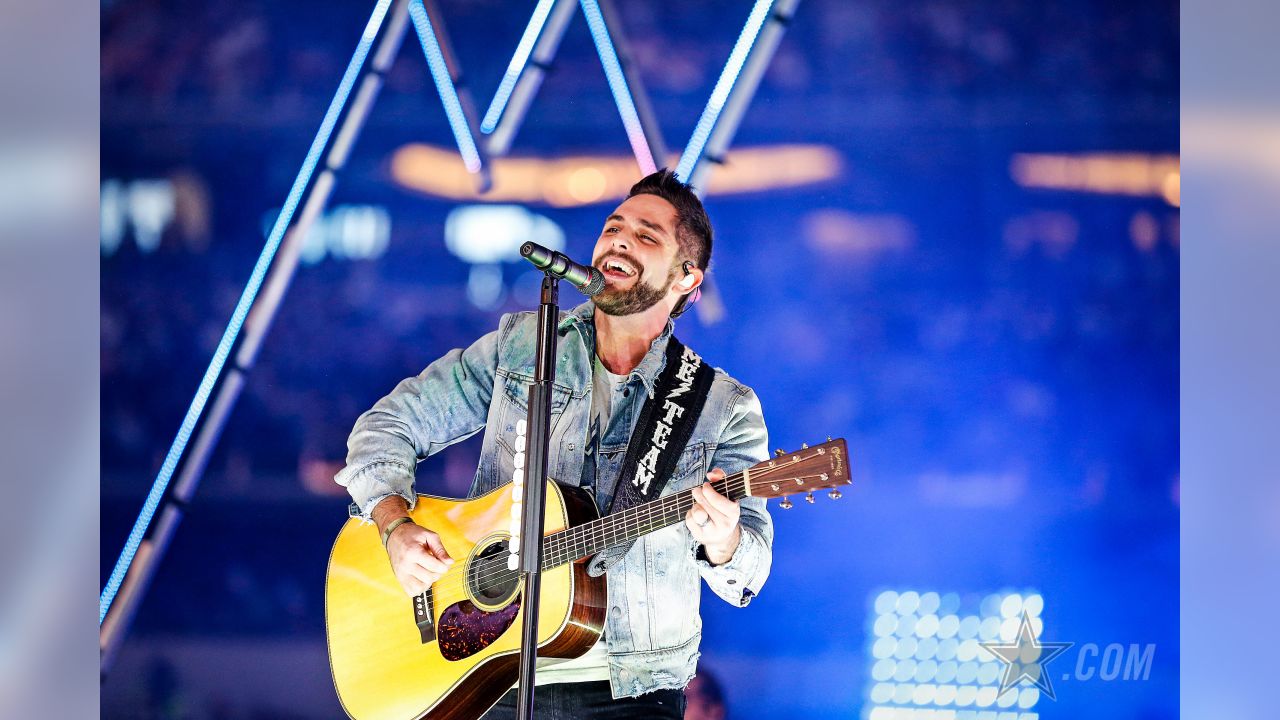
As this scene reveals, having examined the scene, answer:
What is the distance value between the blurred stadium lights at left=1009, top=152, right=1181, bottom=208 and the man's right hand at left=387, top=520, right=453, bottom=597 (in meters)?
2.37

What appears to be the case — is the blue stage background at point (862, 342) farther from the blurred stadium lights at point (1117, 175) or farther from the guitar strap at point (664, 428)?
the guitar strap at point (664, 428)

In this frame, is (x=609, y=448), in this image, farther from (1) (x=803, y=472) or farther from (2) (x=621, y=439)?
(1) (x=803, y=472)

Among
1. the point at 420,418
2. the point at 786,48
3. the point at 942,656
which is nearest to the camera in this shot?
the point at 420,418

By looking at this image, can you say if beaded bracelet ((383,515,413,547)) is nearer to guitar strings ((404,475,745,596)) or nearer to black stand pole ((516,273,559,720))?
guitar strings ((404,475,745,596))

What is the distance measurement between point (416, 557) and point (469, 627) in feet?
0.75

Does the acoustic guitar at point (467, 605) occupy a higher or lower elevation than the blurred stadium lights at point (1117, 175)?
lower

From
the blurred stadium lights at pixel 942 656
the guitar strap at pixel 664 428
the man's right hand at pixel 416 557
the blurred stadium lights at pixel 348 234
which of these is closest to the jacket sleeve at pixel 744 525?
the guitar strap at pixel 664 428

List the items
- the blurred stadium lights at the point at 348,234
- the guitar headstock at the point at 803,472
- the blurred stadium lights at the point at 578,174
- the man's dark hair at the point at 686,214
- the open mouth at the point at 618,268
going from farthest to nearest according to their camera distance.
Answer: the blurred stadium lights at the point at 348,234 < the blurred stadium lights at the point at 578,174 < the man's dark hair at the point at 686,214 < the open mouth at the point at 618,268 < the guitar headstock at the point at 803,472

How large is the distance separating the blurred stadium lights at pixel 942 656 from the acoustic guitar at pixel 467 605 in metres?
1.37

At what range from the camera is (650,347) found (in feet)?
10.5

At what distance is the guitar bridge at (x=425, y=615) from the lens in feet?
9.52

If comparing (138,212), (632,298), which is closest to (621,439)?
(632,298)

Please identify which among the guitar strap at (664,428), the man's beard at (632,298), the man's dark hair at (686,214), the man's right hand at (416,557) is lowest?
the man's right hand at (416,557)
